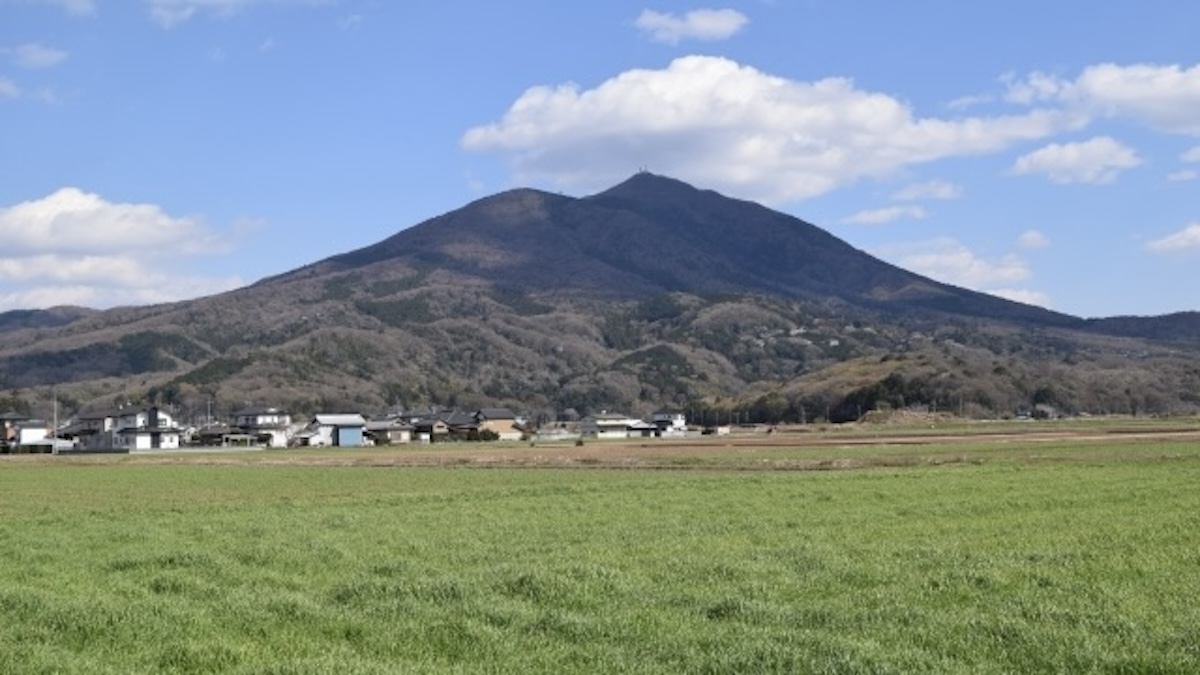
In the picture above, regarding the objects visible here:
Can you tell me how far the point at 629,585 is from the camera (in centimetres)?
1616

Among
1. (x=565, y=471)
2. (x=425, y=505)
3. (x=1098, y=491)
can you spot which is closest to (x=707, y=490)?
(x=425, y=505)

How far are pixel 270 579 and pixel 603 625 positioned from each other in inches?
293

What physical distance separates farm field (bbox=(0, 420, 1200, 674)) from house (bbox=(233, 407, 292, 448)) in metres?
138

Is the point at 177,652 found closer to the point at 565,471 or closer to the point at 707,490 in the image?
the point at 707,490

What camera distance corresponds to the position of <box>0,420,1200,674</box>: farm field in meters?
11.6

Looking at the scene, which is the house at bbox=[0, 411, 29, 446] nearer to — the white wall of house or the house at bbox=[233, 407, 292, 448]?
the white wall of house

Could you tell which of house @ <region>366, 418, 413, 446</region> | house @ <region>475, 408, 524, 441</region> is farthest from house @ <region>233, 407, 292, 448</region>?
house @ <region>475, 408, 524, 441</region>

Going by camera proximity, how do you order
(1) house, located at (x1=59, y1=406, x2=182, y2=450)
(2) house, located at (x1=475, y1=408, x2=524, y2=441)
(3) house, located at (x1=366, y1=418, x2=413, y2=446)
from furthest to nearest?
(2) house, located at (x1=475, y1=408, x2=524, y2=441) → (3) house, located at (x1=366, y1=418, x2=413, y2=446) → (1) house, located at (x1=59, y1=406, x2=182, y2=450)

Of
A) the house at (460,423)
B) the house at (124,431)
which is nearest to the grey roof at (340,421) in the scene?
the house at (460,423)


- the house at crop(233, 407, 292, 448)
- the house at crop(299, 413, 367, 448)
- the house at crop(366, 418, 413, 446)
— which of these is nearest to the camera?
the house at crop(299, 413, 367, 448)

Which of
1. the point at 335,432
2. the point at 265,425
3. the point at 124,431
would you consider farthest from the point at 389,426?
the point at 124,431

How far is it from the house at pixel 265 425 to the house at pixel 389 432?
42.4 feet

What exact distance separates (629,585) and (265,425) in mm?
176787

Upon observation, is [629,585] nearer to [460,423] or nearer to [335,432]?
[335,432]
